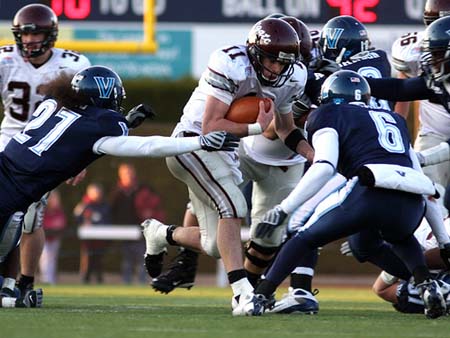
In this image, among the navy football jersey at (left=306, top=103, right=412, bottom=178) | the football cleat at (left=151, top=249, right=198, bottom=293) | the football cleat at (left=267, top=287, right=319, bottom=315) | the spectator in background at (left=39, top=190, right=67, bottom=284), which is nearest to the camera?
the navy football jersey at (left=306, top=103, right=412, bottom=178)

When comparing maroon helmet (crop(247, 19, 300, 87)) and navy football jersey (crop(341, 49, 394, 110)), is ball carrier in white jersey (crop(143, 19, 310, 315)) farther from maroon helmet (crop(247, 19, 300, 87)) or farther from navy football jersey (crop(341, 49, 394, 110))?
navy football jersey (crop(341, 49, 394, 110))

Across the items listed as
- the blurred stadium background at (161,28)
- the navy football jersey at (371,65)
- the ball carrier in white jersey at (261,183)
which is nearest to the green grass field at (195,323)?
the ball carrier in white jersey at (261,183)

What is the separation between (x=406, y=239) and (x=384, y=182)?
40 centimetres

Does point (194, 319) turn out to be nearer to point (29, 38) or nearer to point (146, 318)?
point (146, 318)

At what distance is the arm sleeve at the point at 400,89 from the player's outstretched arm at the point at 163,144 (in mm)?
1003

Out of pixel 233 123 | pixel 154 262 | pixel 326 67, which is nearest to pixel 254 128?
pixel 233 123

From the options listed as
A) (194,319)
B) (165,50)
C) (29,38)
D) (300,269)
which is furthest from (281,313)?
(165,50)

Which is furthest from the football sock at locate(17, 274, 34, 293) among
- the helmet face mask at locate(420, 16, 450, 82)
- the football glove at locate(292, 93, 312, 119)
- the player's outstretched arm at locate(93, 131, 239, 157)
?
the helmet face mask at locate(420, 16, 450, 82)

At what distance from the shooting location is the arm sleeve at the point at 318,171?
5.94 m

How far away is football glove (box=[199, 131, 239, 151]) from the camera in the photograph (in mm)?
6246

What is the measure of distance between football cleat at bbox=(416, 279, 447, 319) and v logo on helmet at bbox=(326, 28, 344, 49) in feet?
6.05

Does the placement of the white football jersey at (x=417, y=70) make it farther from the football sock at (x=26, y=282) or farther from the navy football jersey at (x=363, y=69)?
the football sock at (x=26, y=282)

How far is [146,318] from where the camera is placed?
6125 millimetres

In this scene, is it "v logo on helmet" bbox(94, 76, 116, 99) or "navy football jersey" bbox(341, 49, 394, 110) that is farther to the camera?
"navy football jersey" bbox(341, 49, 394, 110)
